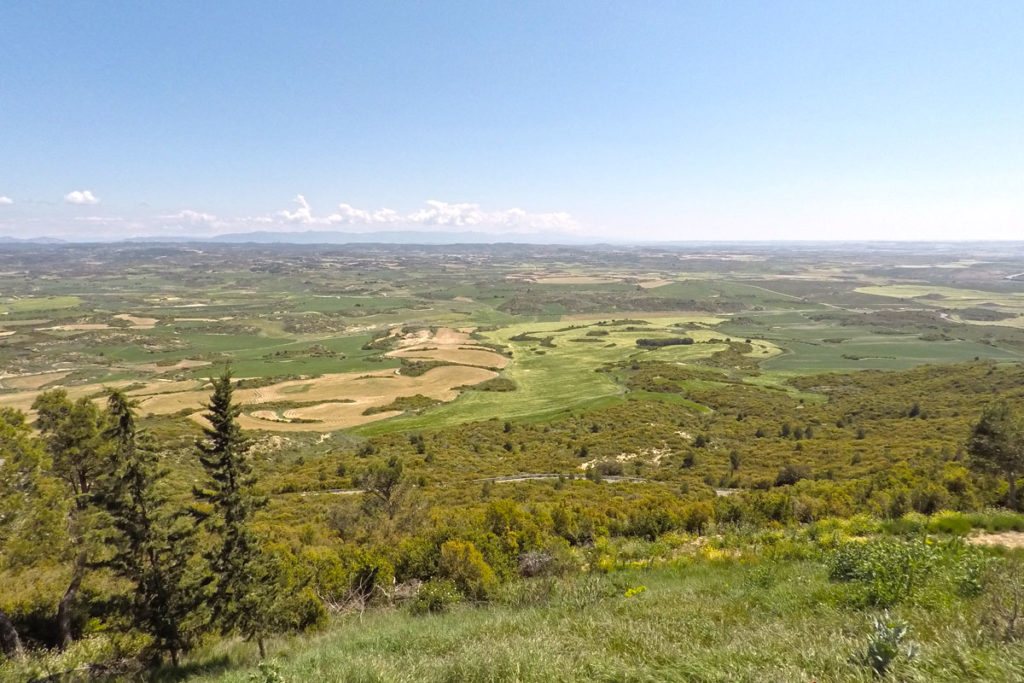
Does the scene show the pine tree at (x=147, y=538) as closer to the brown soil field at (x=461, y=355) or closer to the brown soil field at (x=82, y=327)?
the brown soil field at (x=461, y=355)

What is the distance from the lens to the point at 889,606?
808 cm

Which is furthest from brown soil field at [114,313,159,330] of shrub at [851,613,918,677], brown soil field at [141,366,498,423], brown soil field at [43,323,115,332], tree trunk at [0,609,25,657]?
shrub at [851,613,918,677]

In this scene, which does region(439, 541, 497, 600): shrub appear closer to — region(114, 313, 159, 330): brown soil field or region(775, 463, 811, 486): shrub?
region(775, 463, 811, 486): shrub

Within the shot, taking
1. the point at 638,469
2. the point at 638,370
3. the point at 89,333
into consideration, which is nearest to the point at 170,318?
the point at 89,333

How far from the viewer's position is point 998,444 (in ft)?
67.6

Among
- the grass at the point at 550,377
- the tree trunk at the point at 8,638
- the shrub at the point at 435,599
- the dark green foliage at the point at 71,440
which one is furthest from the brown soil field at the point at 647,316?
the tree trunk at the point at 8,638

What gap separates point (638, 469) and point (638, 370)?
52.1m

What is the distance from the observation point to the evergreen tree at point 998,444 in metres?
20.2

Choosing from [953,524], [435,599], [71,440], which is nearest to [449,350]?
[71,440]

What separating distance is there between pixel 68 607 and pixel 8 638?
115cm

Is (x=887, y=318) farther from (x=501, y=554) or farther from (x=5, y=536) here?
(x=5, y=536)

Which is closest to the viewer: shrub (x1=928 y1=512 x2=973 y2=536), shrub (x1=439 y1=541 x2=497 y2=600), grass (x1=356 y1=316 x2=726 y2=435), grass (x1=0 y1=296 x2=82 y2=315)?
shrub (x1=928 y1=512 x2=973 y2=536)

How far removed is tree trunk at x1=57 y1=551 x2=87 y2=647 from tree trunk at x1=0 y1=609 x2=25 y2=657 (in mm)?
778

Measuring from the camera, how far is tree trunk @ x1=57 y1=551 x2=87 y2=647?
40.8 ft
